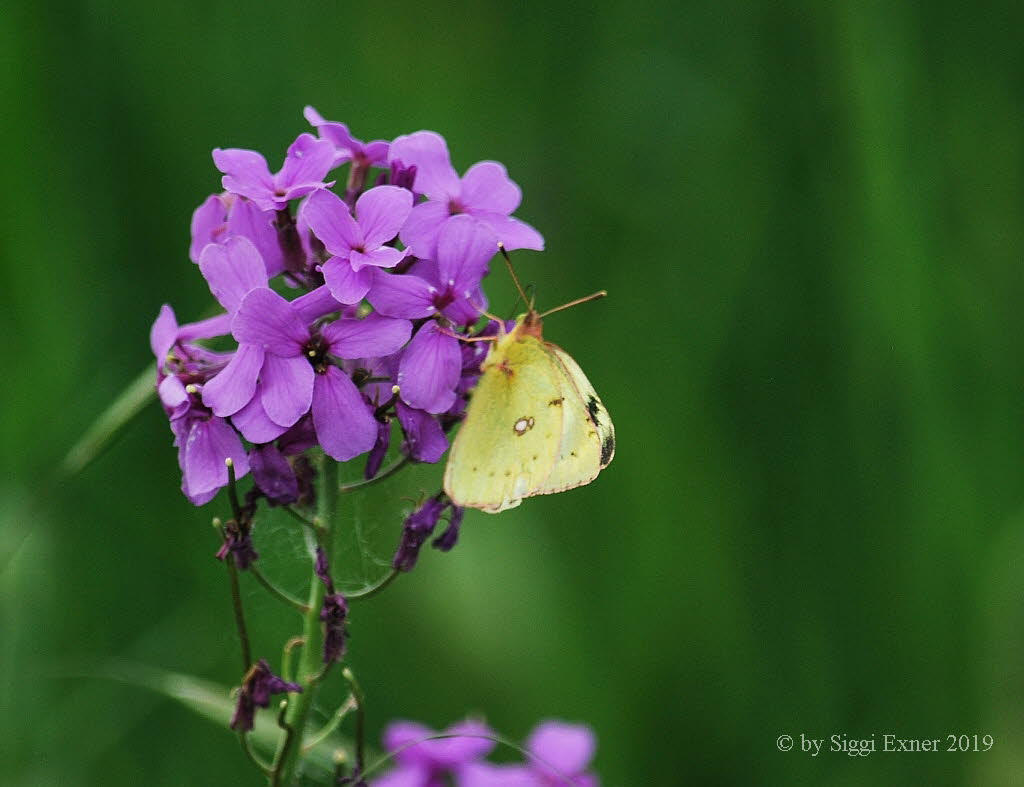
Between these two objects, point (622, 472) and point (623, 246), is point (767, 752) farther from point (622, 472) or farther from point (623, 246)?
point (623, 246)

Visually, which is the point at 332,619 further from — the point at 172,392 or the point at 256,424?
the point at 172,392

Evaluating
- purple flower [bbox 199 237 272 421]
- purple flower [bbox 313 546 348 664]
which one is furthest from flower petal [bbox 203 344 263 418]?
purple flower [bbox 313 546 348 664]

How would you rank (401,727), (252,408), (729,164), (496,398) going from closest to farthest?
1. (252,408)
2. (496,398)
3. (401,727)
4. (729,164)

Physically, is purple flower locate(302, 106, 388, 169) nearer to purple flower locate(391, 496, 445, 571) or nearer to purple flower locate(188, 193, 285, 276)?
purple flower locate(188, 193, 285, 276)

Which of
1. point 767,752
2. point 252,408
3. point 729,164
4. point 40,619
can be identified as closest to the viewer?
point 252,408

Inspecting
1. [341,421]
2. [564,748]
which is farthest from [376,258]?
[564,748]

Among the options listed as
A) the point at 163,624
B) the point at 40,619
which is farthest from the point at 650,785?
the point at 40,619

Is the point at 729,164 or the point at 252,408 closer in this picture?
the point at 252,408
